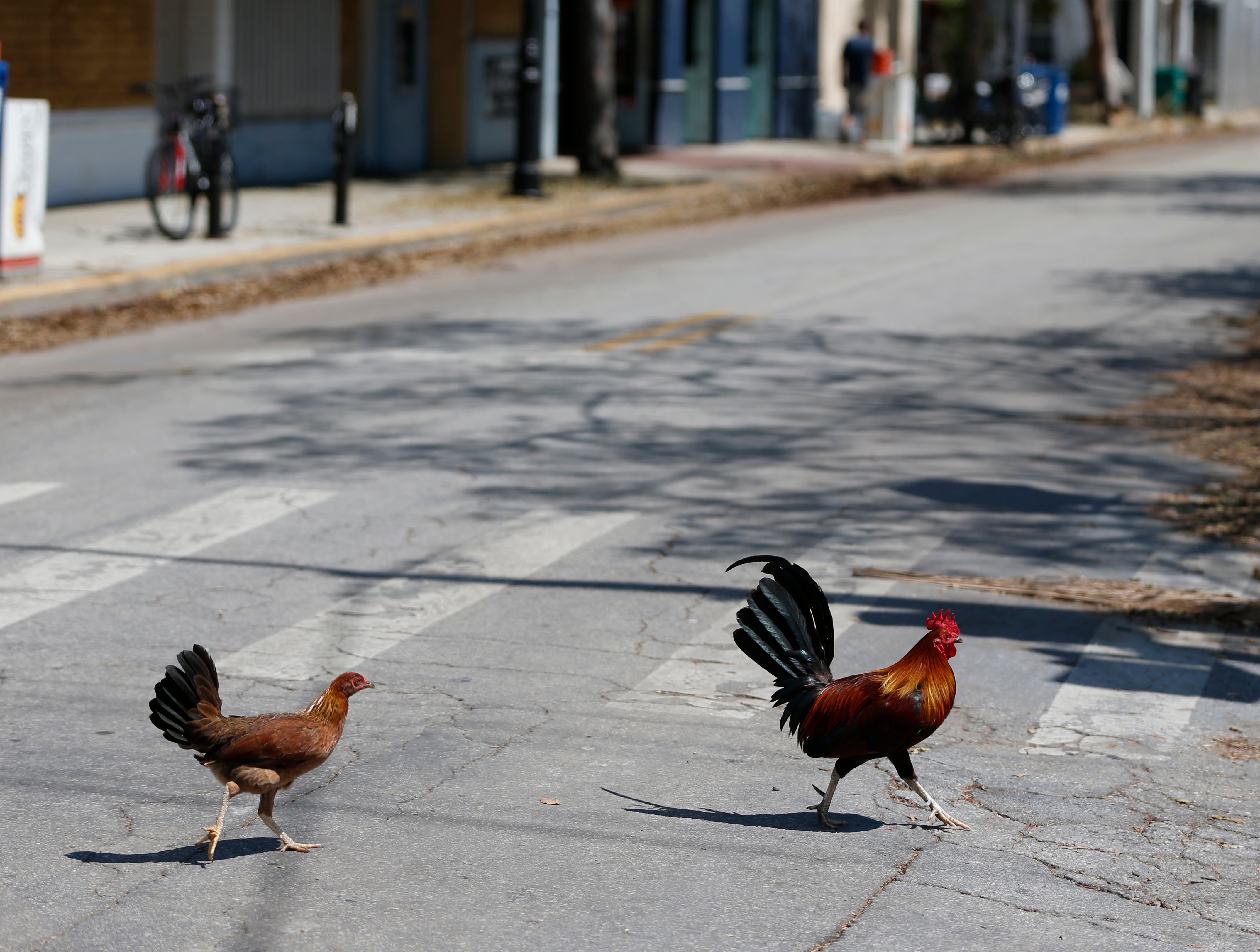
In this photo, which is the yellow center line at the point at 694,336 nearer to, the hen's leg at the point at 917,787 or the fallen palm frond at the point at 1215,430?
the fallen palm frond at the point at 1215,430

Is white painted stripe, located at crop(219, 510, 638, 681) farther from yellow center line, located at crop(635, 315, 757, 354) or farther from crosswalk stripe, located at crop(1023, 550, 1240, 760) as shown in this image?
yellow center line, located at crop(635, 315, 757, 354)

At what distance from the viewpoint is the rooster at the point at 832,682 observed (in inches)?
184

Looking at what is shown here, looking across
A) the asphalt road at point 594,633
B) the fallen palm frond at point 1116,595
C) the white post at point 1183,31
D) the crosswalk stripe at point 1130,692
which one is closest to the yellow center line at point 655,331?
the asphalt road at point 594,633

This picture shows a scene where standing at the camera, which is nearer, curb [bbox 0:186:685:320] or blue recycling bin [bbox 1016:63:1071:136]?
curb [bbox 0:186:685:320]

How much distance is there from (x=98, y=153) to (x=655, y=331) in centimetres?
996

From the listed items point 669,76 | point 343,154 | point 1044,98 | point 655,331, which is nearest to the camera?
point 655,331

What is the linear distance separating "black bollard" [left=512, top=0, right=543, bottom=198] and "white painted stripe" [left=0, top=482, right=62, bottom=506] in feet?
46.7

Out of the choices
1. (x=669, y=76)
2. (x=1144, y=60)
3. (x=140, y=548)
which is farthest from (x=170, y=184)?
(x=1144, y=60)

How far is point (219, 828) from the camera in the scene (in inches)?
181

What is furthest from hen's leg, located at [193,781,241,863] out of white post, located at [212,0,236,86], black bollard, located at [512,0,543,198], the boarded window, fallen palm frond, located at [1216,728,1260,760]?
the boarded window

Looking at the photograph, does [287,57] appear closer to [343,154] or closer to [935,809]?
[343,154]

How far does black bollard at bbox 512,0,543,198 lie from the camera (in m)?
22.4

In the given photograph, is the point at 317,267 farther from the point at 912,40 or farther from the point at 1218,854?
the point at 912,40

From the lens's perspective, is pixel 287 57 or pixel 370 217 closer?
pixel 370 217
